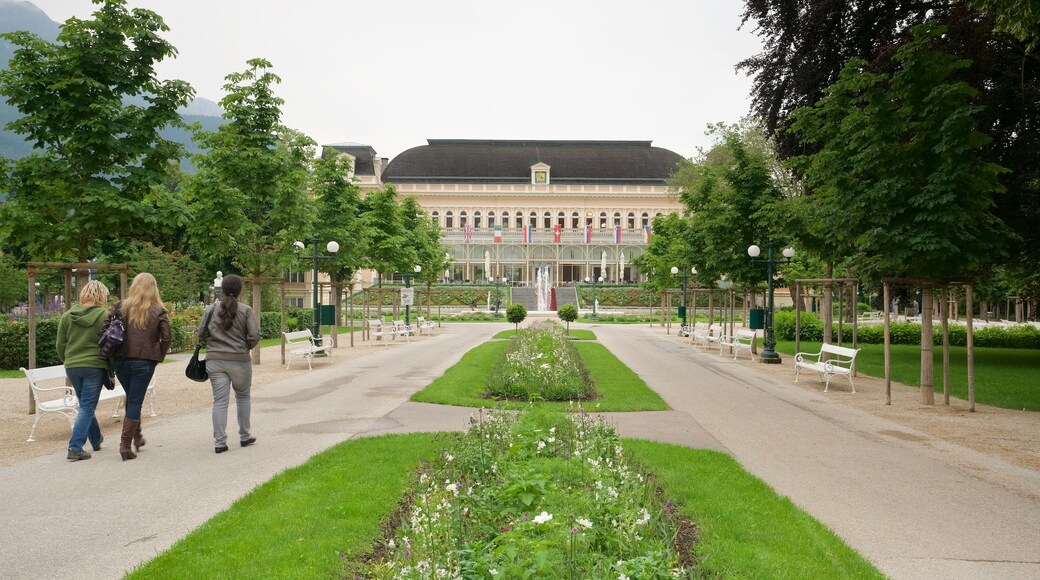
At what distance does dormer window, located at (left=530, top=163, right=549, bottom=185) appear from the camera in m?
90.1

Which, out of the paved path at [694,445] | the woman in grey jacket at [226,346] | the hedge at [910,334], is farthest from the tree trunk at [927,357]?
the hedge at [910,334]

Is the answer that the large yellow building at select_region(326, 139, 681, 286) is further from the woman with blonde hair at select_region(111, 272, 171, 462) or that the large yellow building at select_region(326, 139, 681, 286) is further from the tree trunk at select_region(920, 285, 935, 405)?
the woman with blonde hair at select_region(111, 272, 171, 462)

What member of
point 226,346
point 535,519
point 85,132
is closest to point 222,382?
point 226,346

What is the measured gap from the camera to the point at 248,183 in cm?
1848

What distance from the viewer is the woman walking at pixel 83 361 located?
25.8 feet

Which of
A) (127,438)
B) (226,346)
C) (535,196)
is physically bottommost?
(127,438)

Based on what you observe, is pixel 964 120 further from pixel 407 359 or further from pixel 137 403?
pixel 407 359

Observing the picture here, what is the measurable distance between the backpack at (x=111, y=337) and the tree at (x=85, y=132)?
3.73 m

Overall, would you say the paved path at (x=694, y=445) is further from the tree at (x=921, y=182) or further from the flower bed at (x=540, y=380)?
the tree at (x=921, y=182)

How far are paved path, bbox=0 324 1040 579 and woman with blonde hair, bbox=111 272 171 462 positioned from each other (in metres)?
0.49

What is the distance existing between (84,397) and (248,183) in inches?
451

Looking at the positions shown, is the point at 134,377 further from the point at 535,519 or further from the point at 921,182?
the point at 921,182

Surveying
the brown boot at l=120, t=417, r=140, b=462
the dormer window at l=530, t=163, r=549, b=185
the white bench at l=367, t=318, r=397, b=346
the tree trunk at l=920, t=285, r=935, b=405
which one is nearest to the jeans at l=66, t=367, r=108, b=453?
the brown boot at l=120, t=417, r=140, b=462

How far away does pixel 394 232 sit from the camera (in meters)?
30.7
